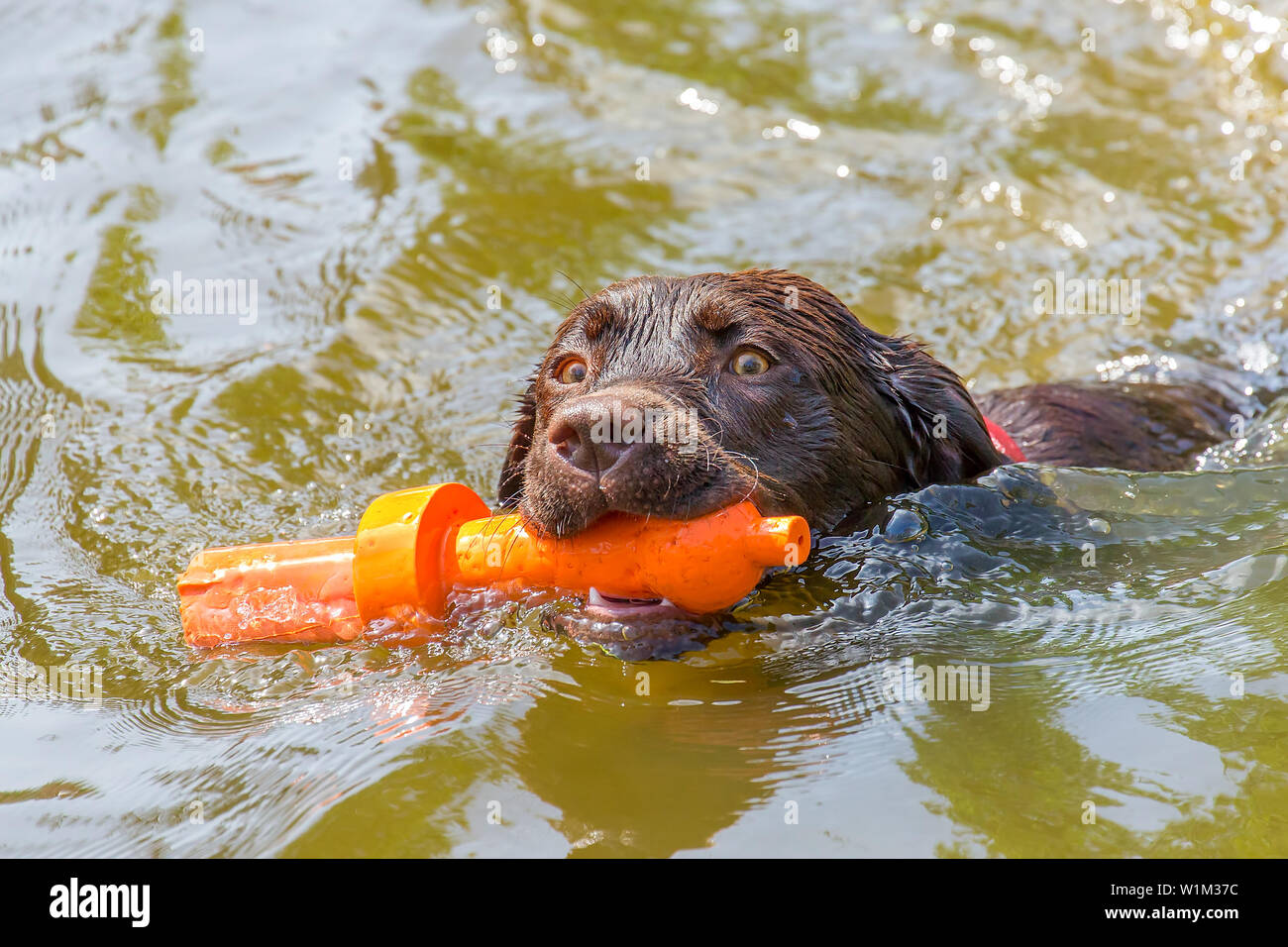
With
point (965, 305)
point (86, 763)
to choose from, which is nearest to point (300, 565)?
point (86, 763)

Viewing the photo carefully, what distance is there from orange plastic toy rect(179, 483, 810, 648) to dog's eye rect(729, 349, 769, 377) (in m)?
0.76

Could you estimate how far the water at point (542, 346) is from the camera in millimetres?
3570

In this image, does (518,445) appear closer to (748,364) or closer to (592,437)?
(748,364)

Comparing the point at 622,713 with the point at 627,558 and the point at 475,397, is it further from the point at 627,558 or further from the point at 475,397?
the point at 475,397

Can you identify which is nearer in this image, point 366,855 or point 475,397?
point 366,855

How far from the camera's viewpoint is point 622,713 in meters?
4.00

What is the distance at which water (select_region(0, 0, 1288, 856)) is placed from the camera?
3570 millimetres

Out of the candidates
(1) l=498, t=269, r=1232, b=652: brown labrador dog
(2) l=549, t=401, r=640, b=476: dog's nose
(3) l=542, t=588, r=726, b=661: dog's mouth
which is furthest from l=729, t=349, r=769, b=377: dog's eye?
(3) l=542, t=588, r=726, b=661: dog's mouth

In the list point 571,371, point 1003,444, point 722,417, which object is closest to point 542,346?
point 571,371

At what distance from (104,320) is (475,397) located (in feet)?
7.08

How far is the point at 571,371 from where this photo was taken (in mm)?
4871

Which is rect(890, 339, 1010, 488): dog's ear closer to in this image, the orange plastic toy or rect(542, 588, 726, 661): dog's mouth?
the orange plastic toy

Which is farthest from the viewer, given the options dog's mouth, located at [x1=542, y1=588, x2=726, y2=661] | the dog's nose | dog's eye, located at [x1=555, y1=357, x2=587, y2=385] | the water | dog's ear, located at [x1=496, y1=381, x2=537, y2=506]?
dog's ear, located at [x1=496, y1=381, x2=537, y2=506]
